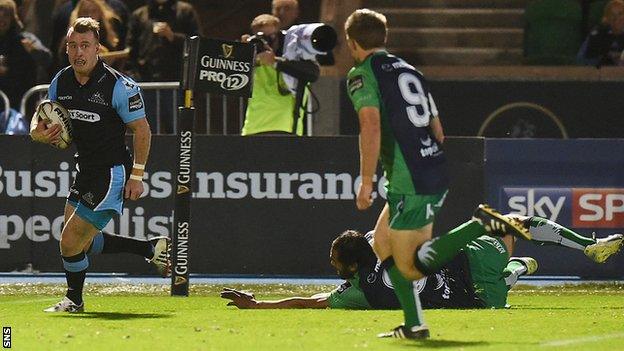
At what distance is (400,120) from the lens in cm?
940

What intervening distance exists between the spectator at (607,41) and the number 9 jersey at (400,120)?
9.38 m

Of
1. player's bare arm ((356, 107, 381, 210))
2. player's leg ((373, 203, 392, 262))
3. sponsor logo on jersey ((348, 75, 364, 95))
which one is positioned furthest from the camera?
player's leg ((373, 203, 392, 262))

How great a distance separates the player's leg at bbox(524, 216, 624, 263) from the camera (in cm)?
1250

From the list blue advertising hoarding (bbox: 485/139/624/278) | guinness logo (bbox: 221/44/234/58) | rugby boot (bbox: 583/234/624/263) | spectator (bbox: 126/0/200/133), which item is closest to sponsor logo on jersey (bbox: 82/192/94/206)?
guinness logo (bbox: 221/44/234/58)

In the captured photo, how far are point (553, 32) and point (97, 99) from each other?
366 inches

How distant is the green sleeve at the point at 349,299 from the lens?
1168 centimetres

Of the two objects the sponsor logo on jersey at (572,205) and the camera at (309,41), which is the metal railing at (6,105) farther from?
the sponsor logo on jersey at (572,205)

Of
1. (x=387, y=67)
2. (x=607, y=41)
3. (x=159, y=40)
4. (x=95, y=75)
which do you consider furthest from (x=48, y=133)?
(x=607, y=41)

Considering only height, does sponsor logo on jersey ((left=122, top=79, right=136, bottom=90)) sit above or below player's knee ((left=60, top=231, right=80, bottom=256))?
above

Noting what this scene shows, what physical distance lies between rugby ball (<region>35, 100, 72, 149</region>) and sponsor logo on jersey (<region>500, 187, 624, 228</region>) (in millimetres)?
5428

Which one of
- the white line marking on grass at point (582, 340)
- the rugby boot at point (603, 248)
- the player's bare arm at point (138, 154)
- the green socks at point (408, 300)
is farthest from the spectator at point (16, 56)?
the white line marking on grass at point (582, 340)

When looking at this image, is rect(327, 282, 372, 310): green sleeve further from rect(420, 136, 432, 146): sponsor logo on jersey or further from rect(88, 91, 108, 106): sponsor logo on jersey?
rect(420, 136, 432, 146): sponsor logo on jersey

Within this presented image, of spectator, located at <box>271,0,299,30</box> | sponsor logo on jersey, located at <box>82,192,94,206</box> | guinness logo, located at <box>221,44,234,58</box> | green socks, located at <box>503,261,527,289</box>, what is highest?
spectator, located at <box>271,0,299,30</box>

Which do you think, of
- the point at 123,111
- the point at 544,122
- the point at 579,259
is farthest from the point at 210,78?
the point at 544,122
